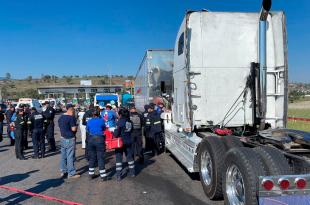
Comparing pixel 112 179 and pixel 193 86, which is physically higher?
pixel 193 86

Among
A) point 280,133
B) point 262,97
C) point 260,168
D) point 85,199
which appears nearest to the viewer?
point 260,168

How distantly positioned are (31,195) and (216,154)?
12.2 feet

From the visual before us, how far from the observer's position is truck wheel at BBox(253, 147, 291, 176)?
453cm

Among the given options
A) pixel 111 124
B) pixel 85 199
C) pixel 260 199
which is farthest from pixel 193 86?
pixel 111 124

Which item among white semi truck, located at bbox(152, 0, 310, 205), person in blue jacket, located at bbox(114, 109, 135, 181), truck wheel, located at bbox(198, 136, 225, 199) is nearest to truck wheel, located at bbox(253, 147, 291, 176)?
truck wheel, located at bbox(198, 136, 225, 199)

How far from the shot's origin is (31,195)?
6.94 metres

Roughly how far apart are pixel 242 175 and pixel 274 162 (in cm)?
45

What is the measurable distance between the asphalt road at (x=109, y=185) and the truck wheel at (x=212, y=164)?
0.77ft

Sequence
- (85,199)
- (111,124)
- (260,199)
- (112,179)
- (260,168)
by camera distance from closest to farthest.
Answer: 1. (260,199)
2. (260,168)
3. (85,199)
4. (112,179)
5. (111,124)

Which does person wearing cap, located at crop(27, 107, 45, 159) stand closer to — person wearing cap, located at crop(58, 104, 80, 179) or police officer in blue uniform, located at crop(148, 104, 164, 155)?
person wearing cap, located at crop(58, 104, 80, 179)

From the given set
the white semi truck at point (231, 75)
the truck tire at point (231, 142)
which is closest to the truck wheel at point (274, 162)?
the truck tire at point (231, 142)

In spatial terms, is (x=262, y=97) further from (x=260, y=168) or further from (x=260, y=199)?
(x=260, y=199)

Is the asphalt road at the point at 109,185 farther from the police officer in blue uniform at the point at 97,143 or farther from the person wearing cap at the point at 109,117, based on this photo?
the person wearing cap at the point at 109,117

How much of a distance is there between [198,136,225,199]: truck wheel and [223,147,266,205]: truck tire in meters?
0.45
